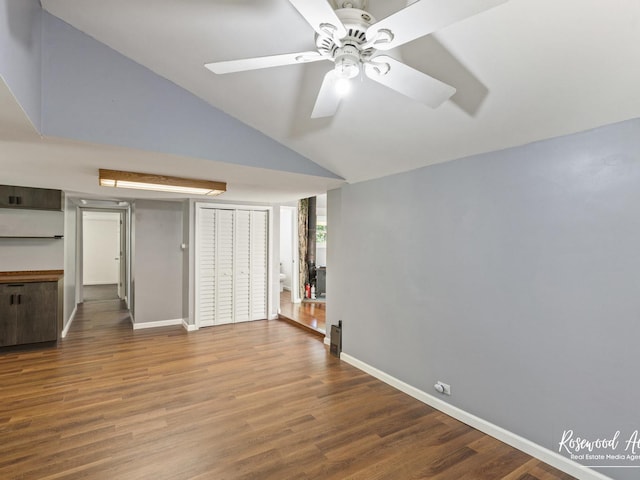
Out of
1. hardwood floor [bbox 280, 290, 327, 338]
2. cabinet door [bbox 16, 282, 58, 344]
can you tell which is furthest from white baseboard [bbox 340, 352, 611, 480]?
cabinet door [bbox 16, 282, 58, 344]

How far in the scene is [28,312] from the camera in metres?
4.11

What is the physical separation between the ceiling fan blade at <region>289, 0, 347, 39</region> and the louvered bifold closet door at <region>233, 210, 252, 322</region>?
4598 millimetres

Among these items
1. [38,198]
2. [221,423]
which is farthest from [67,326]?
[221,423]

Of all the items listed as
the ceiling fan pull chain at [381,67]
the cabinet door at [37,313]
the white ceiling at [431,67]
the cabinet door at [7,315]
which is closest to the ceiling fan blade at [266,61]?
the ceiling fan pull chain at [381,67]

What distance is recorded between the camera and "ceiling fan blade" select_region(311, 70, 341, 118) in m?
1.54

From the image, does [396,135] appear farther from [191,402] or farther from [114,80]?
[191,402]

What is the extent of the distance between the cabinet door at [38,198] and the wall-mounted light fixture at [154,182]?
162cm

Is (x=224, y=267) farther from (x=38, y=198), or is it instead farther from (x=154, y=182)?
(x=38, y=198)

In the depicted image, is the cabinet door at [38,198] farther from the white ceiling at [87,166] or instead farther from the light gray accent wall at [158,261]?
the light gray accent wall at [158,261]

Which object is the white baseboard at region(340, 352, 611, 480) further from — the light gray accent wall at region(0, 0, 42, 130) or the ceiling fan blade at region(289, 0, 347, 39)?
the light gray accent wall at region(0, 0, 42, 130)

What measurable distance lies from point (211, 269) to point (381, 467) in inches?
160

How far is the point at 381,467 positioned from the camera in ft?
6.93

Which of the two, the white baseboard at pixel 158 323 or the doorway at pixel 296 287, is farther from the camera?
the doorway at pixel 296 287

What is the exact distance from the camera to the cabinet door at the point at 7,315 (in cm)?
399
